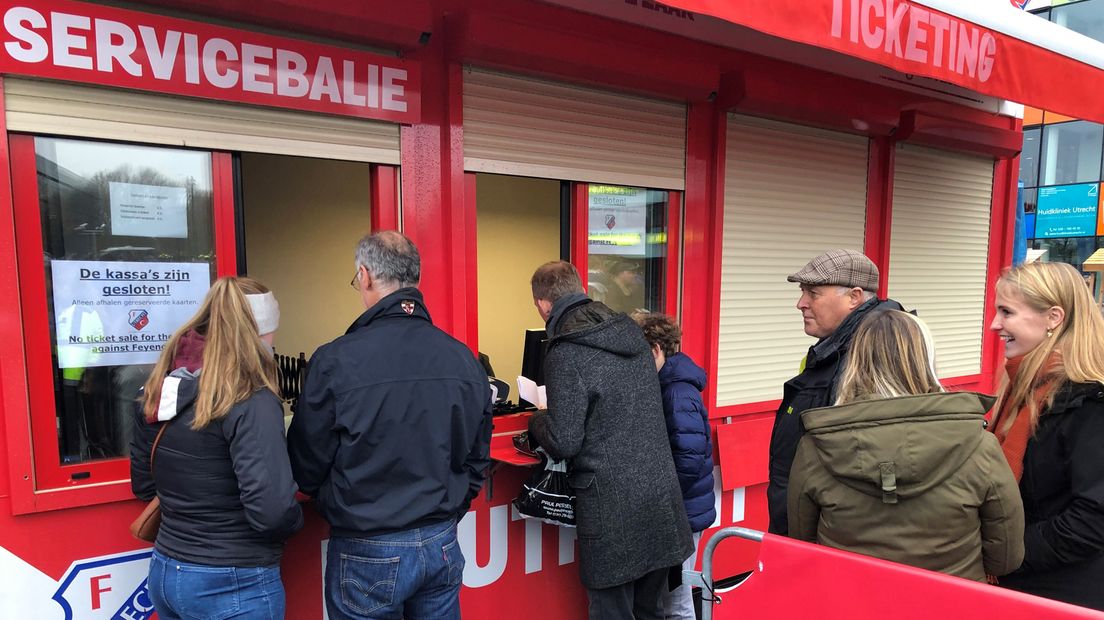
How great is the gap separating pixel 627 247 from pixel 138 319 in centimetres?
234

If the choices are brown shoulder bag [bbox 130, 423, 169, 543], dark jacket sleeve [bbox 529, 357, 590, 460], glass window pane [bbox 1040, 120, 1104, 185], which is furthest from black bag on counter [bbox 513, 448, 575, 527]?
glass window pane [bbox 1040, 120, 1104, 185]

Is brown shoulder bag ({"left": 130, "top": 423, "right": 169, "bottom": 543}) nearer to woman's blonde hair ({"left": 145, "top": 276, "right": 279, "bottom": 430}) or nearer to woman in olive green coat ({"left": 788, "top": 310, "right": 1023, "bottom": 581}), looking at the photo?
woman's blonde hair ({"left": 145, "top": 276, "right": 279, "bottom": 430})

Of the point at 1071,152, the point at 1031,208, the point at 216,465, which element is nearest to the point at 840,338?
the point at 216,465

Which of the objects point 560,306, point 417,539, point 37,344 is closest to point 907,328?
point 560,306

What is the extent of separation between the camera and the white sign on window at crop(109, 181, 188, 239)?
224 centimetres

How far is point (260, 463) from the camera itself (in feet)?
5.74

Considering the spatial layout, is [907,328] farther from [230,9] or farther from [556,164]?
[230,9]

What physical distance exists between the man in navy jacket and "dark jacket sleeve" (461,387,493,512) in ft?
0.25

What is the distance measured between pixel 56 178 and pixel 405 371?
1.39 metres

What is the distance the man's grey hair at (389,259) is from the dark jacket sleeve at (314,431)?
33cm

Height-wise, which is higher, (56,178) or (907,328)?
(56,178)

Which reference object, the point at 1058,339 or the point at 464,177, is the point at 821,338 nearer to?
the point at 1058,339

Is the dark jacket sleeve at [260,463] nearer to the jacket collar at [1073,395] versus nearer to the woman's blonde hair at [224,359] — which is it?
the woman's blonde hair at [224,359]

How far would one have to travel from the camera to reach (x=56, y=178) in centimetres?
213
